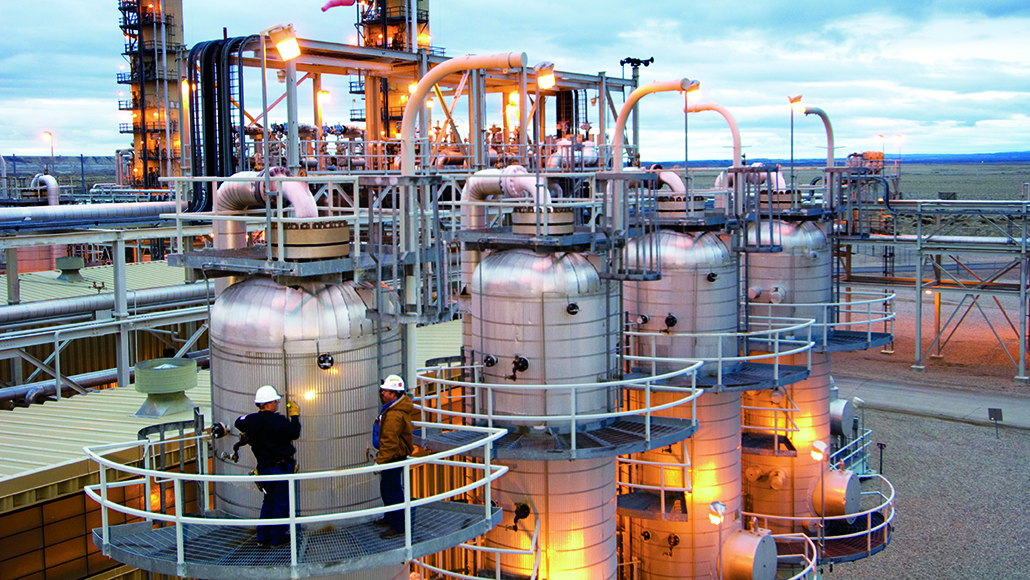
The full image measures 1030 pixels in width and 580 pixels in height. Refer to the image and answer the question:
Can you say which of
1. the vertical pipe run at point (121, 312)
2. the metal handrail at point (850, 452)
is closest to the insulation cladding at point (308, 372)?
the vertical pipe run at point (121, 312)

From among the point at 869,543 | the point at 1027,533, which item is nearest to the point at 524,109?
the point at 869,543

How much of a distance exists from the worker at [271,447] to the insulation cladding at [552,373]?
155 inches

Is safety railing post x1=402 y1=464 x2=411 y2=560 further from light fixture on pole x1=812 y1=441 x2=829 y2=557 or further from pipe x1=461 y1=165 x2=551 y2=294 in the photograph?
light fixture on pole x1=812 y1=441 x2=829 y2=557

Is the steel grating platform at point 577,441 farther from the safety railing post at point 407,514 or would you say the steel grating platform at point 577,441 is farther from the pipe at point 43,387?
the pipe at point 43,387

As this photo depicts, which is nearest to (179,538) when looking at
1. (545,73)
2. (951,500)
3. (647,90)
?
(545,73)

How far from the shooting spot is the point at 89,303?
22.6m

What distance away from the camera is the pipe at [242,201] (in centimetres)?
1118

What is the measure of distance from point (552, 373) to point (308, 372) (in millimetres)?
3885

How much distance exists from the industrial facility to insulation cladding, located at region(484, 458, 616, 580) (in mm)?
46

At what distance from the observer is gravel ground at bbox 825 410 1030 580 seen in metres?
21.5

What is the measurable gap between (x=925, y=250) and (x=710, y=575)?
2485cm

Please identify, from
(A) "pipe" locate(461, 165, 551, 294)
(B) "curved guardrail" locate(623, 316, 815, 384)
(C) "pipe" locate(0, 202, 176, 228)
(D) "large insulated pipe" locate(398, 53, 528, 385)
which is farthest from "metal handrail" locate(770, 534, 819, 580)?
(C) "pipe" locate(0, 202, 176, 228)

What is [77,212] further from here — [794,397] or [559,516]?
[794,397]

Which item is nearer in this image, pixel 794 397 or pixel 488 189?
pixel 488 189
